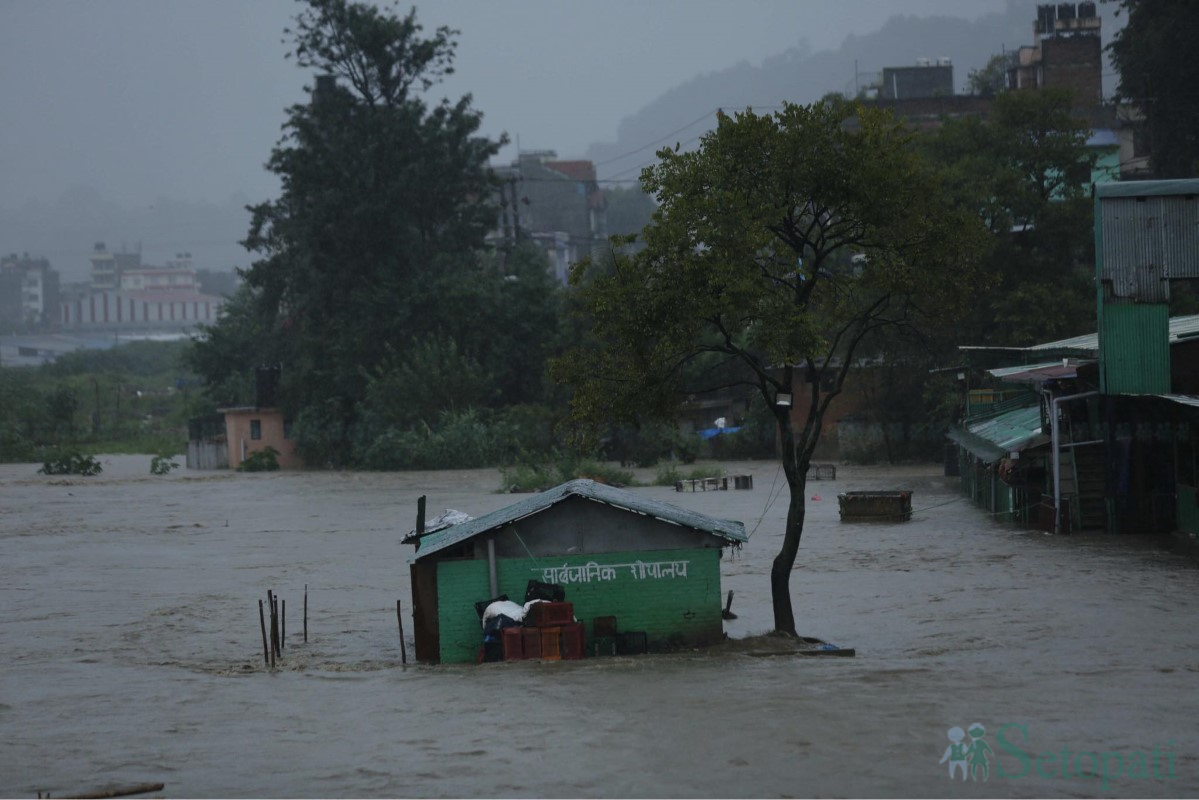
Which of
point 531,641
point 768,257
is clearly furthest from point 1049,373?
point 531,641

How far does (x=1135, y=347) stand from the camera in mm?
23344

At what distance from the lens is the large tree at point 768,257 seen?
1839cm

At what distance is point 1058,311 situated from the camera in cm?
4456

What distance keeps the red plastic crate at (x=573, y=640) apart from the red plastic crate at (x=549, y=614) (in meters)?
0.09

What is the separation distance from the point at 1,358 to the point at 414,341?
349 feet

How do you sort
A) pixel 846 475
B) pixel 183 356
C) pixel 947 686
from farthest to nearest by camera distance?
pixel 183 356 < pixel 846 475 < pixel 947 686

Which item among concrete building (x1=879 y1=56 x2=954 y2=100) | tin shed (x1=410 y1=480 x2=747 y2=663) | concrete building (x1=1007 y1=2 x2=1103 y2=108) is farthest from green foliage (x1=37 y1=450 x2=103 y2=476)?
tin shed (x1=410 y1=480 x2=747 y2=663)

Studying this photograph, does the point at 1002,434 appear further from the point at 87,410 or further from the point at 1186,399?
the point at 87,410

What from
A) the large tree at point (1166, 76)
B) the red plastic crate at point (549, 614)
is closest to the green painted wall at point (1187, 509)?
the red plastic crate at point (549, 614)

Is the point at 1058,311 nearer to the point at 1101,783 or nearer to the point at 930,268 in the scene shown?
the point at 930,268

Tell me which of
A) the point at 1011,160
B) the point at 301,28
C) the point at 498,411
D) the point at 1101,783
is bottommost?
the point at 1101,783

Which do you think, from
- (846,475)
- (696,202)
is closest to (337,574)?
(696,202)

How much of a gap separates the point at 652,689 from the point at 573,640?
6.84ft

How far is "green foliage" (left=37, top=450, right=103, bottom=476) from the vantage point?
63844 mm
